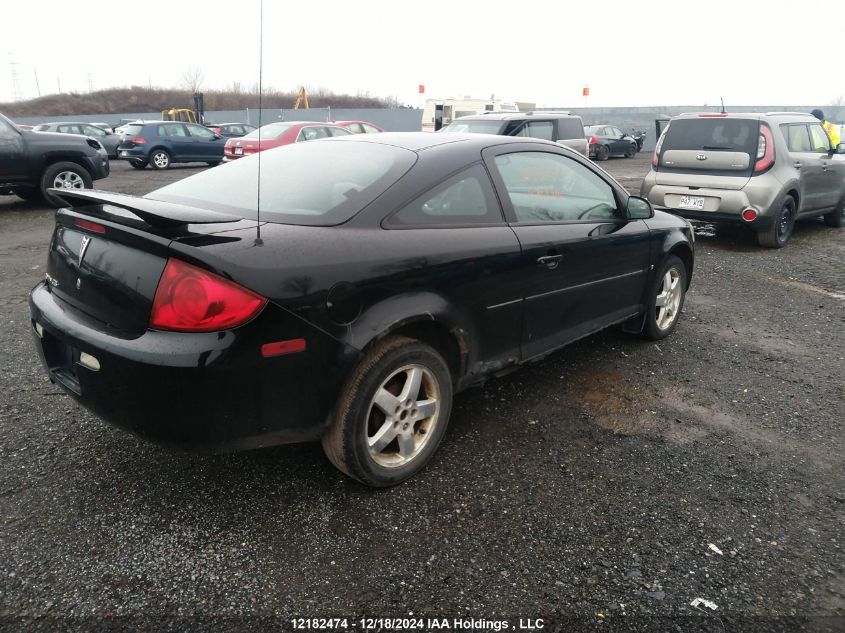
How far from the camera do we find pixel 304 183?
9.36ft

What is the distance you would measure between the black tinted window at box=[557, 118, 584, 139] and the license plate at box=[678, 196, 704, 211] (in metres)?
4.41

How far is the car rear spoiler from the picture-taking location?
2.16 m

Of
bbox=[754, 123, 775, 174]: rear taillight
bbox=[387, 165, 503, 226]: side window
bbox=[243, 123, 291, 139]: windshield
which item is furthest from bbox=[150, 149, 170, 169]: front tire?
bbox=[387, 165, 503, 226]: side window

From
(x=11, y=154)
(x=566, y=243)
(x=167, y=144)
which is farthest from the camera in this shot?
(x=167, y=144)

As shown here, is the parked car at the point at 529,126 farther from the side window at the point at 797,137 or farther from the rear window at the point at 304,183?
the rear window at the point at 304,183

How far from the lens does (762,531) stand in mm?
2520

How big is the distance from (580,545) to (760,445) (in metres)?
1.43

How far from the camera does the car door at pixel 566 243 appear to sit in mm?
3205

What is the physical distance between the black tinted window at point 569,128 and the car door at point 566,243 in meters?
8.50

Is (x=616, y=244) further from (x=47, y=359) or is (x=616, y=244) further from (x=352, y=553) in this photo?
(x=47, y=359)

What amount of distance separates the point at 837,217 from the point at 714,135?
3499 mm

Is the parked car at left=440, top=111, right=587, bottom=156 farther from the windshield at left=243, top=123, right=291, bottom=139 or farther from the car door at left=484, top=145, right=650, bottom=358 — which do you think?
the car door at left=484, top=145, right=650, bottom=358

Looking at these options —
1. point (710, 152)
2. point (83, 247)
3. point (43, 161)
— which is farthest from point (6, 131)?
point (710, 152)

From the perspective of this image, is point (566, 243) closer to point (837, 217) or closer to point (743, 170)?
point (743, 170)
